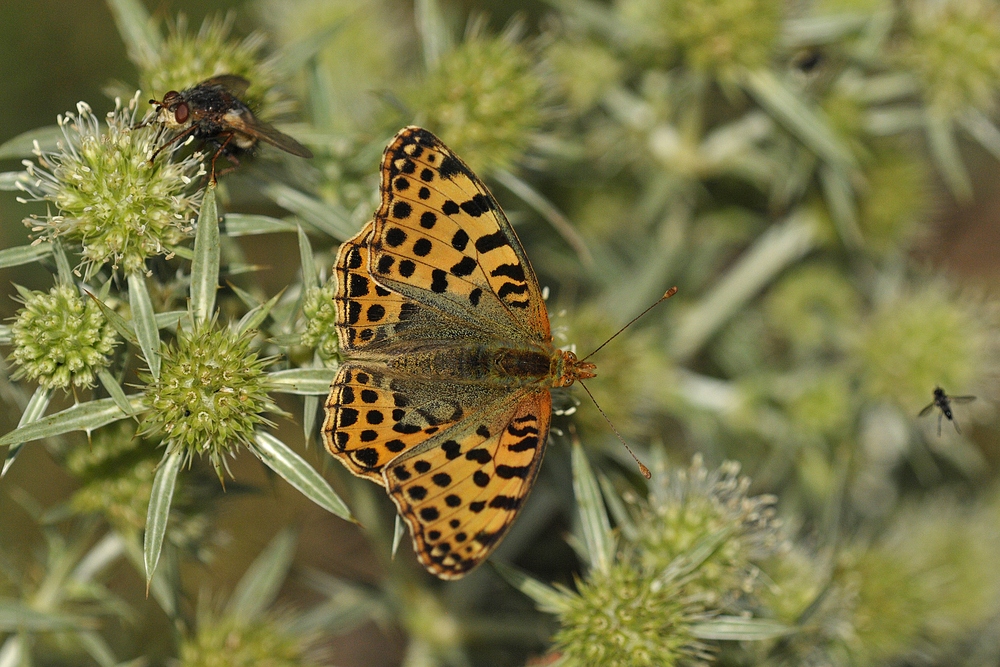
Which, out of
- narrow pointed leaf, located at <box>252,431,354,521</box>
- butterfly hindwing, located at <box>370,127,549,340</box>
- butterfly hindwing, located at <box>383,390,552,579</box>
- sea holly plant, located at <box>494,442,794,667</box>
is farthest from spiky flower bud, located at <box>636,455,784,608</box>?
narrow pointed leaf, located at <box>252,431,354,521</box>

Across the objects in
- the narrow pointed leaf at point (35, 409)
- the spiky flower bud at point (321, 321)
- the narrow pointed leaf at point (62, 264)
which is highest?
the narrow pointed leaf at point (62, 264)

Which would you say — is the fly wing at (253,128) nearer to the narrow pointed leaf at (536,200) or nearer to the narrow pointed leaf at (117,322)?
the narrow pointed leaf at (117,322)

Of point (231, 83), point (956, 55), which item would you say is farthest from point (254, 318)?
point (956, 55)

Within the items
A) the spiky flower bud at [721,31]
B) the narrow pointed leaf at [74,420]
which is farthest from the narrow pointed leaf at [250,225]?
the spiky flower bud at [721,31]

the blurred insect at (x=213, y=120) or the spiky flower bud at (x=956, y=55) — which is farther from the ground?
the spiky flower bud at (x=956, y=55)

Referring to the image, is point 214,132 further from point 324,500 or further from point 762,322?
point 762,322

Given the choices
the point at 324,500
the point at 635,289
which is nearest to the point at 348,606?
the point at 324,500

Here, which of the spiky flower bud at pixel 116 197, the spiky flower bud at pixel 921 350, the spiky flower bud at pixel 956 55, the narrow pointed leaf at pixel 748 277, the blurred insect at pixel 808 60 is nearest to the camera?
the spiky flower bud at pixel 116 197

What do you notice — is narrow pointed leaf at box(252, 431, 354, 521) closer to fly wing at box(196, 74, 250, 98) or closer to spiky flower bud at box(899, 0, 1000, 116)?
fly wing at box(196, 74, 250, 98)
